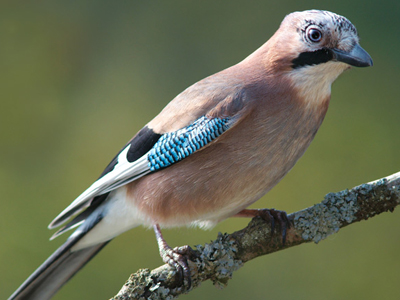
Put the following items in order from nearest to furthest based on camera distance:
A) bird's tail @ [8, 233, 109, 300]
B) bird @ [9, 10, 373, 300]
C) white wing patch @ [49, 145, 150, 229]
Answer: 1. bird @ [9, 10, 373, 300]
2. white wing patch @ [49, 145, 150, 229]
3. bird's tail @ [8, 233, 109, 300]

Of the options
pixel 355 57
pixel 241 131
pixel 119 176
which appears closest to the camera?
pixel 355 57

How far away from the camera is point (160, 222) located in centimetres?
273

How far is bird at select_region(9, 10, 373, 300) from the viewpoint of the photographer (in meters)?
2.41

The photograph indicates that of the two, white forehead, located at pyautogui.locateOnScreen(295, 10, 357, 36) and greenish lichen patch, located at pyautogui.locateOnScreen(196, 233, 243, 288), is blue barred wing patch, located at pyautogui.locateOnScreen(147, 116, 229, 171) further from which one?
white forehead, located at pyautogui.locateOnScreen(295, 10, 357, 36)

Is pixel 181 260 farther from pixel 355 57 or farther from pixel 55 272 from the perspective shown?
pixel 355 57

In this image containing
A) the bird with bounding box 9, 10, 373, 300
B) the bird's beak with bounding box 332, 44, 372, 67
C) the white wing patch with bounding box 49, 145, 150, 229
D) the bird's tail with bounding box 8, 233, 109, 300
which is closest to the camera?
the bird's beak with bounding box 332, 44, 372, 67

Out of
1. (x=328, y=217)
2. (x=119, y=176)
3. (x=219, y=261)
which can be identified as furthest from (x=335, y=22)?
(x=119, y=176)

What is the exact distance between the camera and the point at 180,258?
7.87 feet

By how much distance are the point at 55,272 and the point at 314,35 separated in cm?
181

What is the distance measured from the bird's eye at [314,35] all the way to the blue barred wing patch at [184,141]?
51 cm

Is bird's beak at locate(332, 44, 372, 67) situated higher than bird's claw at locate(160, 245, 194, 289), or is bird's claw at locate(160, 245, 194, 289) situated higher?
bird's beak at locate(332, 44, 372, 67)

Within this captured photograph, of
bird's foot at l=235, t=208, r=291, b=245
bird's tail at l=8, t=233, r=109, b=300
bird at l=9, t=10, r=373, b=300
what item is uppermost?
bird at l=9, t=10, r=373, b=300

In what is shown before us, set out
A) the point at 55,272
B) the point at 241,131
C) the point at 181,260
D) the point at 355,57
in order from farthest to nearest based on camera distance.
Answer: the point at 55,272 < the point at 241,131 < the point at 181,260 < the point at 355,57

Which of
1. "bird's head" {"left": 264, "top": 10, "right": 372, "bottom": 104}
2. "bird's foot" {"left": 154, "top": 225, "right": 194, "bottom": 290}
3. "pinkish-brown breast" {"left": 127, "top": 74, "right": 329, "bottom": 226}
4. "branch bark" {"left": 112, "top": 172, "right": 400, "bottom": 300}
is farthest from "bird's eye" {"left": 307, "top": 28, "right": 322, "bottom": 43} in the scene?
"bird's foot" {"left": 154, "top": 225, "right": 194, "bottom": 290}
